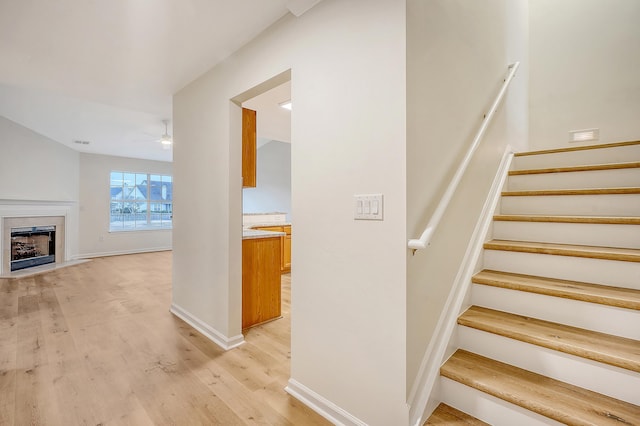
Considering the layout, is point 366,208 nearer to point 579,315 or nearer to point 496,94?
point 579,315

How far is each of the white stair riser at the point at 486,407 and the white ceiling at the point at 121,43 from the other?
2.19 meters

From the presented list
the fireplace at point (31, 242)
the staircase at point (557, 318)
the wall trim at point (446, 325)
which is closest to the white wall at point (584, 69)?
the staircase at point (557, 318)

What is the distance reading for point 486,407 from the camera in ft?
4.38

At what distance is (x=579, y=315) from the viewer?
4.89ft

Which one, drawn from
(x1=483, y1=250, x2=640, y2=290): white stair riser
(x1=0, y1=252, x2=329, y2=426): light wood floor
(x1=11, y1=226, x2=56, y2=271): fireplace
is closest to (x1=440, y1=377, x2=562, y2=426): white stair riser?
(x1=0, y1=252, x2=329, y2=426): light wood floor

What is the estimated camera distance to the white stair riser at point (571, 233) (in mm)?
1717

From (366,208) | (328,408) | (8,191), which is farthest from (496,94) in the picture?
(8,191)

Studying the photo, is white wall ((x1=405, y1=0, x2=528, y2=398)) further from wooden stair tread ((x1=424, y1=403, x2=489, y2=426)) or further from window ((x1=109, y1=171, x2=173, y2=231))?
window ((x1=109, y1=171, x2=173, y2=231))

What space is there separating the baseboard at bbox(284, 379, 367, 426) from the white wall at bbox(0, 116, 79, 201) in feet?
19.9

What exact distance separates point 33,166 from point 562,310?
24.9 feet

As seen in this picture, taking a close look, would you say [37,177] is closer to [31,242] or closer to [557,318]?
[31,242]

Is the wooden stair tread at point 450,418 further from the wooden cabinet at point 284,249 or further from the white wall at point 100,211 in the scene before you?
the white wall at point 100,211

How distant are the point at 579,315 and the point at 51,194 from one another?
26.1 ft

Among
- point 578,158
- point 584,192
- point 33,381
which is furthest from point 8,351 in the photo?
point 578,158
